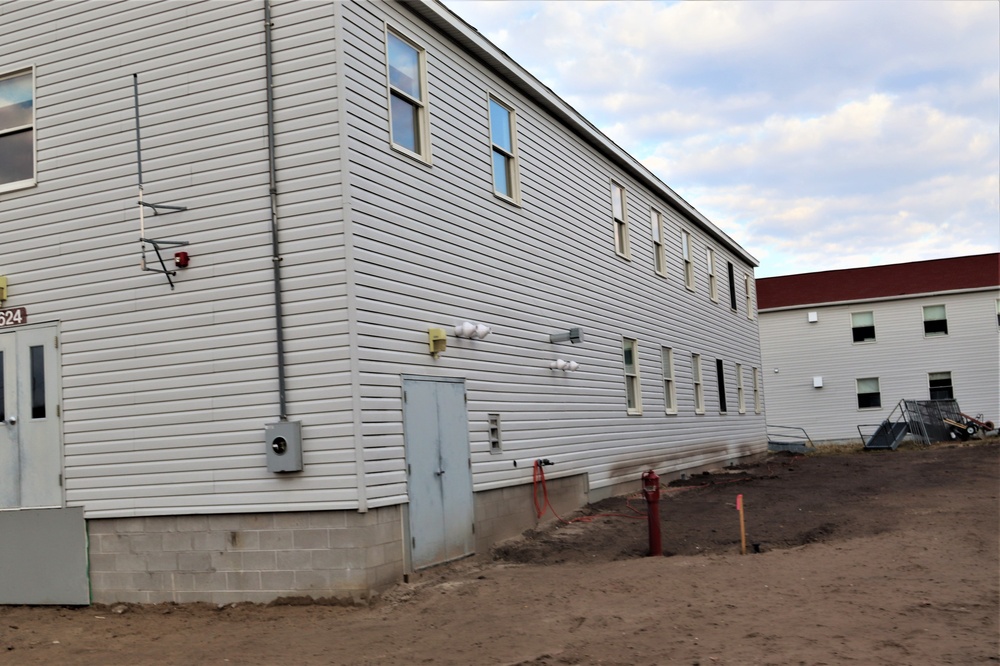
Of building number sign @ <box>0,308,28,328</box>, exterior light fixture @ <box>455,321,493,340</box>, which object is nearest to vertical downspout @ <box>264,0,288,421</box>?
exterior light fixture @ <box>455,321,493,340</box>

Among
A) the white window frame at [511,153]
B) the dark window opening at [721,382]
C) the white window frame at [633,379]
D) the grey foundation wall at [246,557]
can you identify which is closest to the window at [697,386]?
the dark window opening at [721,382]

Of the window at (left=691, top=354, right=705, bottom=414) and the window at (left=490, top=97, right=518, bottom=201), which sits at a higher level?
the window at (left=490, top=97, right=518, bottom=201)

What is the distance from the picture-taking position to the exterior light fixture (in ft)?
38.2

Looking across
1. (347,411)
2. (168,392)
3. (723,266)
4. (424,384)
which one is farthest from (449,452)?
(723,266)

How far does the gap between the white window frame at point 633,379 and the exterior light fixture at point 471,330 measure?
6.43m

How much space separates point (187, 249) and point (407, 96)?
10.3 ft

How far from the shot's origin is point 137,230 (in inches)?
418

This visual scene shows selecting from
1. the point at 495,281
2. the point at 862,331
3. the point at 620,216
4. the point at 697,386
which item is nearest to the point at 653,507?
the point at 495,281

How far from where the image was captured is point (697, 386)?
23.2 m

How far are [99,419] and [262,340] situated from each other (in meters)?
2.37

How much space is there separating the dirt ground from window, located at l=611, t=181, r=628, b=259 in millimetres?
7130

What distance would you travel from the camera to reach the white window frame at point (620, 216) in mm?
18734

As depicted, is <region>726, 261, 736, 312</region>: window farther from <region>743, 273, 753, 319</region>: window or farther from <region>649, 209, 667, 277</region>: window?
<region>649, 209, 667, 277</region>: window

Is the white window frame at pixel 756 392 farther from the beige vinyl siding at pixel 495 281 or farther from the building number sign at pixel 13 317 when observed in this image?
the building number sign at pixel 13 317
